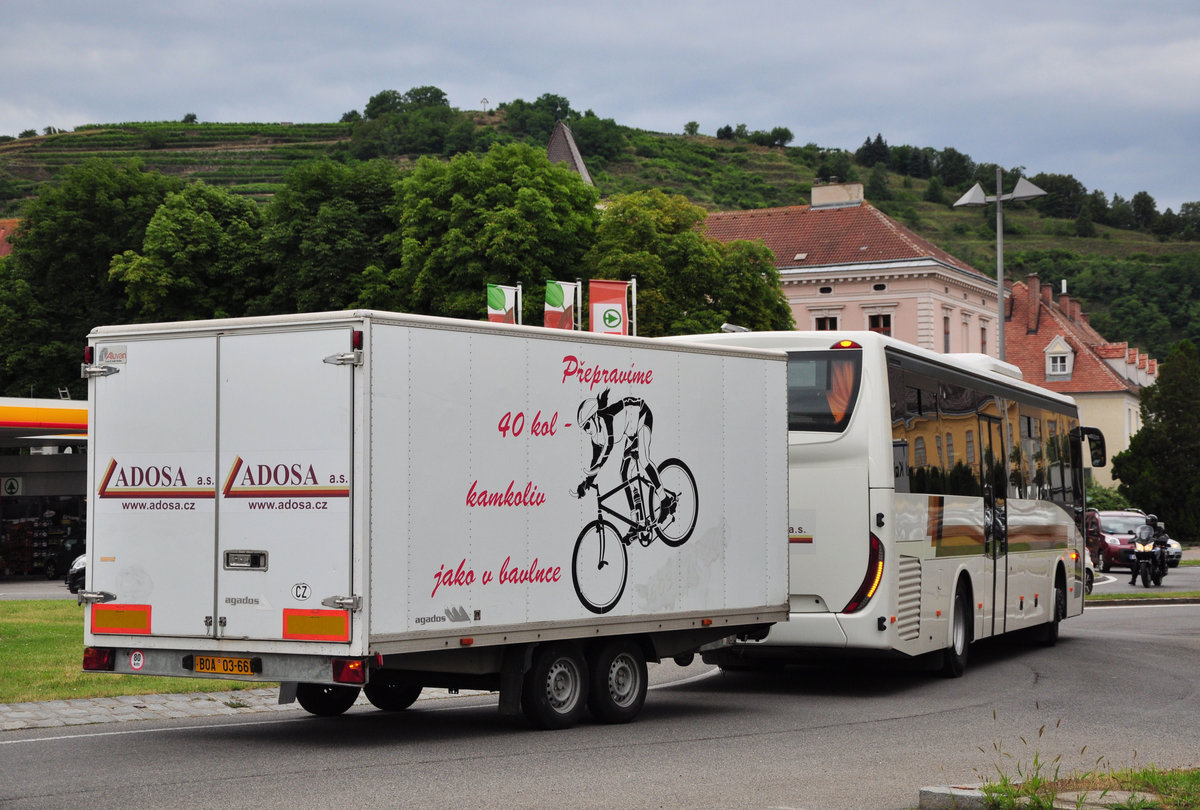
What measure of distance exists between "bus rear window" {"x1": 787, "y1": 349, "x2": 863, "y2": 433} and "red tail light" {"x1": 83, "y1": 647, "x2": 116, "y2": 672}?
678 centimetres

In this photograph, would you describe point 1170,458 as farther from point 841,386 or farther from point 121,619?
point 121,619

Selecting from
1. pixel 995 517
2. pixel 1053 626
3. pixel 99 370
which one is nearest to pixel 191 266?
pixel 1053 626

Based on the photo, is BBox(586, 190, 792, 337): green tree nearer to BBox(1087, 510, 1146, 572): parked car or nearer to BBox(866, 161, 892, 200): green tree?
BBox(1087, 510, 1146, 572): parked car

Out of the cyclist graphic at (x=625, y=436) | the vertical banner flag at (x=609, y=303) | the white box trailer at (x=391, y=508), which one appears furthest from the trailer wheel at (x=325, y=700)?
the vertical banner flag at (x=609, y=303)

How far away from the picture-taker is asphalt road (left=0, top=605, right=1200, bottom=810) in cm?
929

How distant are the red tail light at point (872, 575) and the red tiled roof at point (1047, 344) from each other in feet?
272

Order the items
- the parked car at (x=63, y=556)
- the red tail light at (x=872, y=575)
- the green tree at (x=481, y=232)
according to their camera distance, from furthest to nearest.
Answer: the green tree at (x=481, y=232)
the parked car at (x=63, y=556)
the red tail light at (x=872, y=575)

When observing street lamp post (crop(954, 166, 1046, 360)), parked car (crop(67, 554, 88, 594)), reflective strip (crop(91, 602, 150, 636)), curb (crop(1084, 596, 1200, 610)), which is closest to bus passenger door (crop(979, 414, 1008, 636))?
reflective strip (crop(91, 602, 150, 636))

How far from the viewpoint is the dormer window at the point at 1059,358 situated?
97.5m

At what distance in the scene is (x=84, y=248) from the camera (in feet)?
193

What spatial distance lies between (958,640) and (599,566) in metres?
6.41

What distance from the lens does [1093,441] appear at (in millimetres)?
24781

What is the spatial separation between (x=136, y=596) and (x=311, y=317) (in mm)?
2597

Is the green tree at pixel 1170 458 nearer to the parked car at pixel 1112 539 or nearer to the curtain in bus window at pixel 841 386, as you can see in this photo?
the parked car at pixel 1112 539
